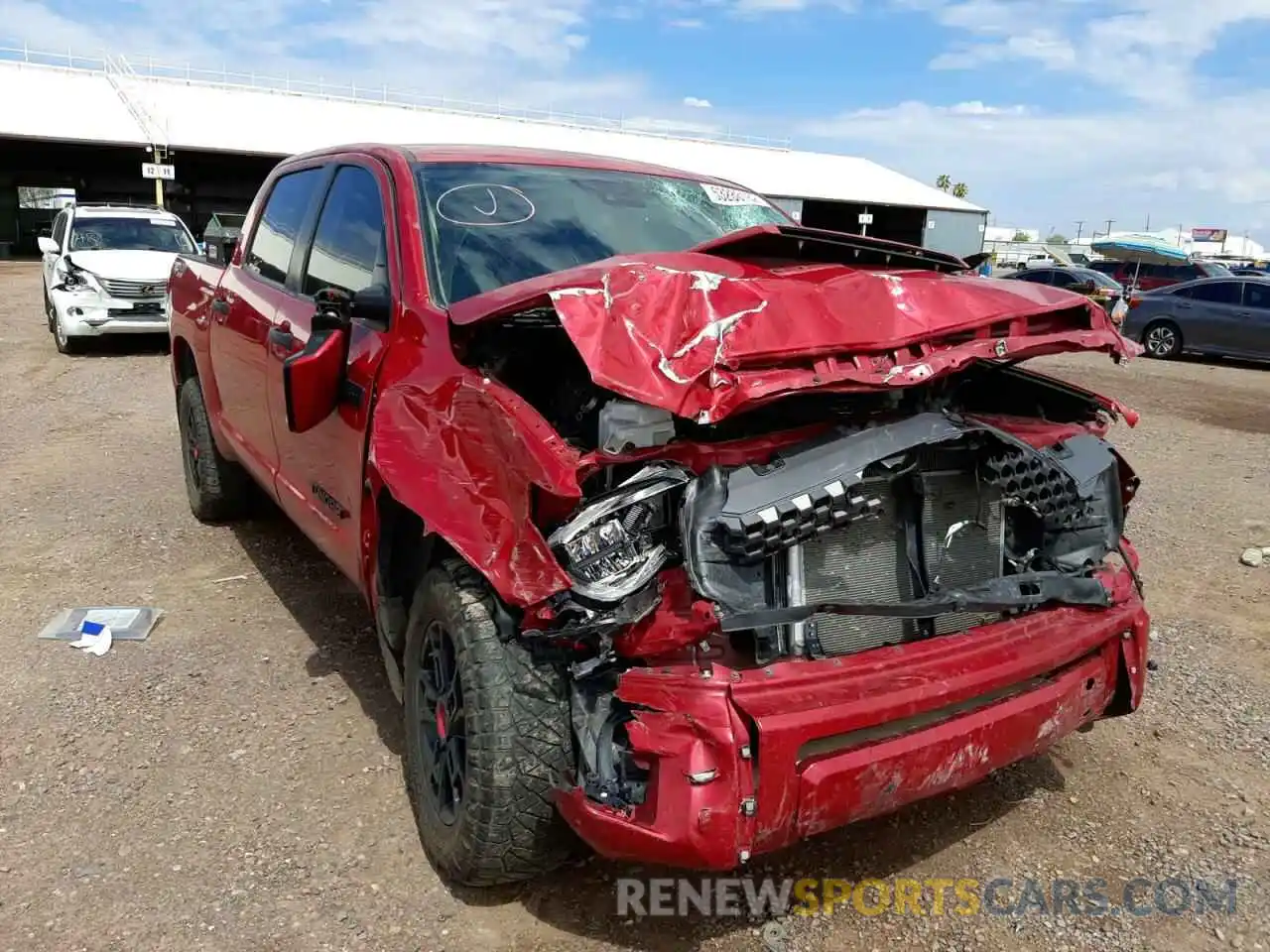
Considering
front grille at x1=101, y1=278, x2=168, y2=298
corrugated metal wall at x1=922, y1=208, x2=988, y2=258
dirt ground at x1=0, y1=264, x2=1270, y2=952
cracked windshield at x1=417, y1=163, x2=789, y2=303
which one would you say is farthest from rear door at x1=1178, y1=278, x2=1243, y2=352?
corrugated metal wall at x1=922, y1=208, x2=988, y2=258

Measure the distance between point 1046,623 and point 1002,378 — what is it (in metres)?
0.89

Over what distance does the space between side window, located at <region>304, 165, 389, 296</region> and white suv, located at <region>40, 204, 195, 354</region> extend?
29.2 ft

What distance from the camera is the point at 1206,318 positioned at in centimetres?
1530

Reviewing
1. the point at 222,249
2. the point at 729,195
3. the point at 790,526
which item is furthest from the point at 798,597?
the point at 222,249

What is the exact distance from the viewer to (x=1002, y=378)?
10.3ft

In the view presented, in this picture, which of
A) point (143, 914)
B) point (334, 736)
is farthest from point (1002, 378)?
point (143, 914)

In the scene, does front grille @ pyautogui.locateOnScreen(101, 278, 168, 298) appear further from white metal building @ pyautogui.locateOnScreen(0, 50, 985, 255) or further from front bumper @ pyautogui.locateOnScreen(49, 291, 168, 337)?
white metal building @ pyautogui.locateOnScreen(0, 50, 985, 255)

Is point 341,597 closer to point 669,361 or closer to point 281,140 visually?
point 669,361

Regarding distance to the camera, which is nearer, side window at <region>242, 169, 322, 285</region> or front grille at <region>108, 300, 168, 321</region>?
side window at <region>242, 169, 322, 285</region>

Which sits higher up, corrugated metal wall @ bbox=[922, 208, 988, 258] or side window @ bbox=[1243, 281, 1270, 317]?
corrugated metal wall @ bbox=[922, 208, 988, 258]

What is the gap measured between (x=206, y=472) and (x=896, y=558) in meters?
4.08

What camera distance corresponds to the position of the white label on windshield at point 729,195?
4000 millimetres

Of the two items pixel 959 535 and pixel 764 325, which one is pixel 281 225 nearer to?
pixel 764 325

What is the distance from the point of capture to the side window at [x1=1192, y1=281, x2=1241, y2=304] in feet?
49.8
